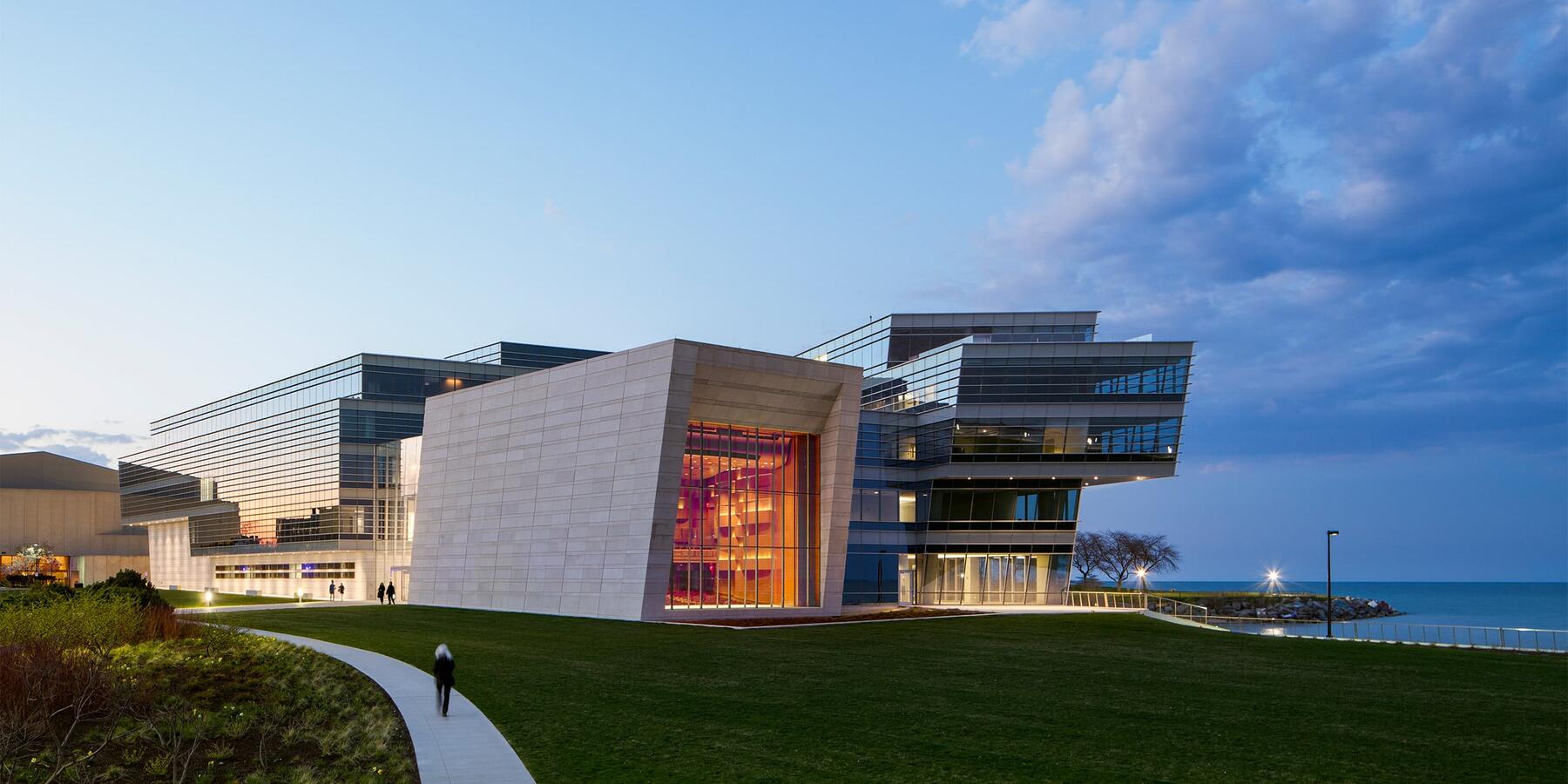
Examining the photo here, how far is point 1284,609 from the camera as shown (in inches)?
3787

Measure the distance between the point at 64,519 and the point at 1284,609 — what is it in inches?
4930

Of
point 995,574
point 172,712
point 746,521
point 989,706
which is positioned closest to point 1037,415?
point 995,574

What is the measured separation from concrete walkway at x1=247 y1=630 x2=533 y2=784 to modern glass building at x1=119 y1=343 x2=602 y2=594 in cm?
5125

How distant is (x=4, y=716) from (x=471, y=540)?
36018 millimetres

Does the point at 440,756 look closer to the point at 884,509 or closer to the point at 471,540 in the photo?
the point at 471,540

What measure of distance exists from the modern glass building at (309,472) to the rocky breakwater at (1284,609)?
212 ft

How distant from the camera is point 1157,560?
120 m

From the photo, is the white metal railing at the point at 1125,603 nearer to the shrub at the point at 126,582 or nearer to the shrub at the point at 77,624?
the shrub at the point at 126,582

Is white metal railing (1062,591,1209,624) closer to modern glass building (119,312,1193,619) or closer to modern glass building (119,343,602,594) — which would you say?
modern glass building (119,312,1193,619)

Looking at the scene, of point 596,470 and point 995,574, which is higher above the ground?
point 596,470

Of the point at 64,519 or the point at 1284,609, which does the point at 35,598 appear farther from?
the point at 64,519

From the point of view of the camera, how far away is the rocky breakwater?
94438 mm

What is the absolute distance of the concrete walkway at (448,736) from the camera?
12.5 m

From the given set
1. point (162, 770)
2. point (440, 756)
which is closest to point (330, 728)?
point (162, 770)
